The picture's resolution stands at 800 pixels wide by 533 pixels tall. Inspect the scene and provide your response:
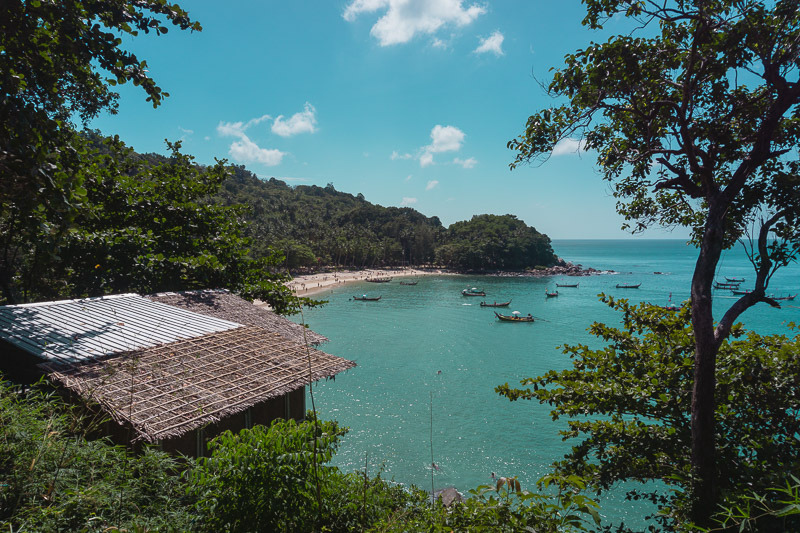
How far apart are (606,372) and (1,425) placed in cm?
641

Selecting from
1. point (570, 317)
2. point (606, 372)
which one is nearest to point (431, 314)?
point (570, 317)

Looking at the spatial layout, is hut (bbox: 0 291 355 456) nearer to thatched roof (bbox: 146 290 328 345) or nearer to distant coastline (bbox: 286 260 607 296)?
thatched roof (bbox: 146 290 328 345)

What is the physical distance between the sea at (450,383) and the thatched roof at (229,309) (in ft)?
11.5

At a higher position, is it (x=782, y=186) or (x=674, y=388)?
(x=782, y=186)

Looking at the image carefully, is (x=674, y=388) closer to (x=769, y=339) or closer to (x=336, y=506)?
(x=769, y=339)

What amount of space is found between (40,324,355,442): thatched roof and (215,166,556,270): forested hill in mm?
59451

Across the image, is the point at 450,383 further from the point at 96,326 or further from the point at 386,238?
the point at 386,238

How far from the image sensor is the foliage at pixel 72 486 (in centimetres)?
274

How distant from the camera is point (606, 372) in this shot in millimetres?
5422

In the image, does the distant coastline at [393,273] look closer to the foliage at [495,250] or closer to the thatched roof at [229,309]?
the foliage at [495,250]

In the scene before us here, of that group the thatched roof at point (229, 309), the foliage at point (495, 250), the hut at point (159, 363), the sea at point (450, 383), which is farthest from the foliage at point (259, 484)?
the foliage at point (495, 250)

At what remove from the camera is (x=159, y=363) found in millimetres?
5684

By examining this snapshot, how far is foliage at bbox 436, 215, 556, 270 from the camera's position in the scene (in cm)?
8662

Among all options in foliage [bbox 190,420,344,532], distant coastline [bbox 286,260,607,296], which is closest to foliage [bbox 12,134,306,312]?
foliage [bbox 190,420,344,532]
